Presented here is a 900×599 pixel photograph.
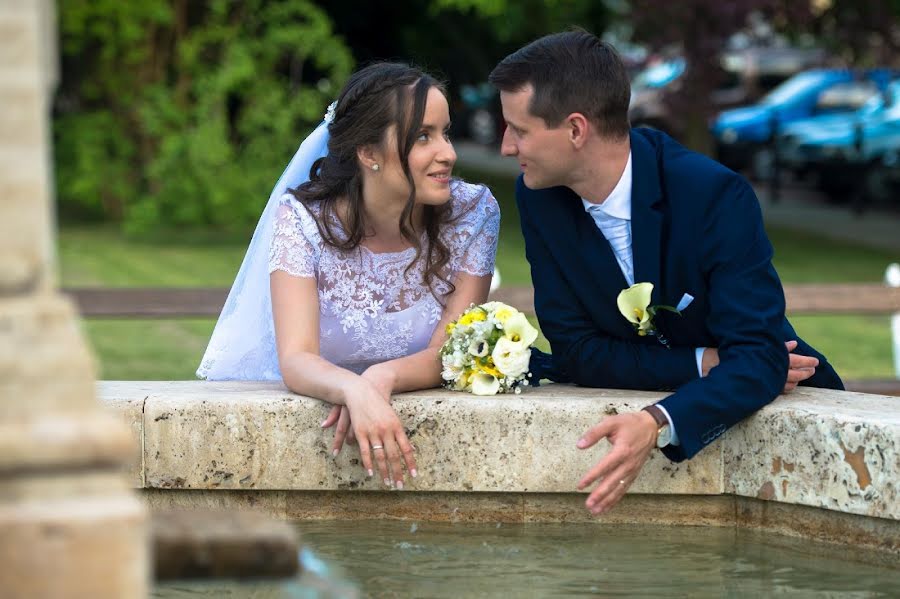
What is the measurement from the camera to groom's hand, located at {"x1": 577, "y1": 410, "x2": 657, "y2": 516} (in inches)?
147

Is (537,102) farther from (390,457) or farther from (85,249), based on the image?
(85,249)

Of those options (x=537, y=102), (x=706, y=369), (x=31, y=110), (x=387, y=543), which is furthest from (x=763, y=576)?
(x=31, y=110)

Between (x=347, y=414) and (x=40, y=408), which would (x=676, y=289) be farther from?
(x=40, y=408)

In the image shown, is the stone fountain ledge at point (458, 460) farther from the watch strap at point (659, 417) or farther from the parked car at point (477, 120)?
the parked car at point (477, 120)

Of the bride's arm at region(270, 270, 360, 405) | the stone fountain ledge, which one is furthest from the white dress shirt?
the bride's arm at region(270, 270, 360, 405)

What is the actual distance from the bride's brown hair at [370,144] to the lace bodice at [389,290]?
0.11 ft

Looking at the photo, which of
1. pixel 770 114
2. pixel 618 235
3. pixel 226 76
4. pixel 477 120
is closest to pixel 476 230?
pixel 618 235

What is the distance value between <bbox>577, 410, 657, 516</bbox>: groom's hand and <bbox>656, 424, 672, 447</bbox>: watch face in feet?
0.22

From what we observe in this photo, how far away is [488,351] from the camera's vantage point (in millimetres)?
4215

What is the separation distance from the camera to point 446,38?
76.7 feet

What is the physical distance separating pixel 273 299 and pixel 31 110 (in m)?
2.48

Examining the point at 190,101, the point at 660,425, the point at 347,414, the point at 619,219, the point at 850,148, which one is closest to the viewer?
the point at 660,425

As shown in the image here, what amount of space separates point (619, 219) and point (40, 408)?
2527 mm

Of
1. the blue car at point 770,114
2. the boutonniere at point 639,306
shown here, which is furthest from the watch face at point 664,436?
the blue car at point 770,114
